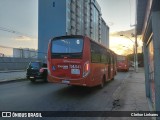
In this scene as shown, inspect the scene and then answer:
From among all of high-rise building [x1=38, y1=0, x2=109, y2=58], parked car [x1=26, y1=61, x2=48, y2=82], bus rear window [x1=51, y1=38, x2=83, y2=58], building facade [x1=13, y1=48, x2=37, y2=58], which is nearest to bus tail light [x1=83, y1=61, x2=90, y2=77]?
bus rear window [x1=51, y1=38, x2=83, y2=58]

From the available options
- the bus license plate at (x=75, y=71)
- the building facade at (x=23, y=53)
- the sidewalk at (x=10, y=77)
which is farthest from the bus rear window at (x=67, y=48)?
the building facade at (x=23, y=53)

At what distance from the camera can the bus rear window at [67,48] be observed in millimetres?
12477

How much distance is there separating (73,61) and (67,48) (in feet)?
2.86

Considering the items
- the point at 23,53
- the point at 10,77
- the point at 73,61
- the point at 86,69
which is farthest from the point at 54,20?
the point at 86,69

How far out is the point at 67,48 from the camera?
42.1 ft

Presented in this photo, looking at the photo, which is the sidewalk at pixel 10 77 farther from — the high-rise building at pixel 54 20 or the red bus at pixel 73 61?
the high-rise building at pixel 54 20

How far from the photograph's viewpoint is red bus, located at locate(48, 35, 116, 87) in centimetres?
1224

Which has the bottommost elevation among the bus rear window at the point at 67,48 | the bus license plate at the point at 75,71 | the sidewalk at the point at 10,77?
the sidewalk at the point at 10,77

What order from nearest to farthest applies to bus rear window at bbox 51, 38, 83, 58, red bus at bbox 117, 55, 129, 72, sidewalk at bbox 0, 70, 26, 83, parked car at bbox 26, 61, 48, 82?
bus rear window at bbox 51, 38, 83, 58 → parked car at bbox 26, 61, 48, 82 → sidewalk at bbox 0, 70, 26, 83 → red bus at bbox 117, 55, 129, 72

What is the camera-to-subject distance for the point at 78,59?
12.3 metres

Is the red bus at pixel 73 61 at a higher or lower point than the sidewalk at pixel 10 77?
higher

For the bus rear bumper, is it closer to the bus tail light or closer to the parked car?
the bus tail light

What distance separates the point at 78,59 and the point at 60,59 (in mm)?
1129

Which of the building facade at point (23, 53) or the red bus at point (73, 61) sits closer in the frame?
the red bus at point (73, 61)
